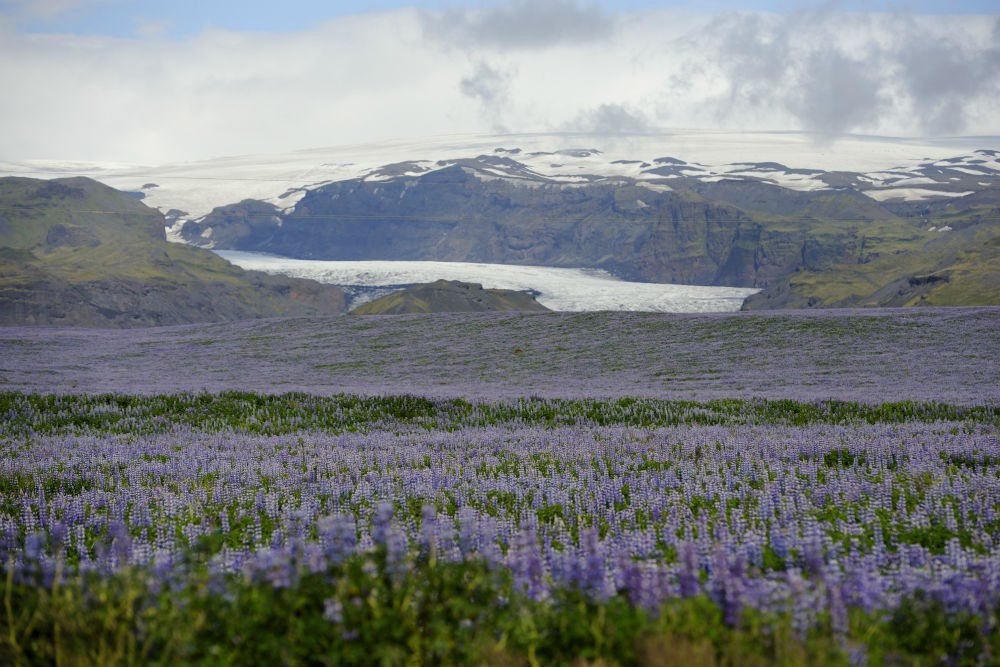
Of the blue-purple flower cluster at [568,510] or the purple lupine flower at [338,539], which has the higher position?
the purple lupine flower at [338,539]

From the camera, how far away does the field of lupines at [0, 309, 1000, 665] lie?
448 centimetres

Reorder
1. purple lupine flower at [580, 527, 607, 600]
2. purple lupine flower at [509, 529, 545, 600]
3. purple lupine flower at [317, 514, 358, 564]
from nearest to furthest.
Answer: purple lupine flower at [580, 527, 607, 600] → purple lupine flower at [317, 514, 358, 564] → purple lupine flower at [509, 529, 545, 600]

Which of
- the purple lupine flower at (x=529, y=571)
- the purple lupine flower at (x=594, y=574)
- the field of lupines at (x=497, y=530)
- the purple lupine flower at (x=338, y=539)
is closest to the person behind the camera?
the field of lupines at (x=497, y=530)

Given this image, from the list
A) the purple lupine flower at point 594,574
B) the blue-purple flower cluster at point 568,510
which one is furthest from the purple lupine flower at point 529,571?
the purple lupine flower at point 594,574

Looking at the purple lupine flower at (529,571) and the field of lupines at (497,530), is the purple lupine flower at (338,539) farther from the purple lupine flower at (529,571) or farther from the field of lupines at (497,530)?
the purple lupine flower at (529,571)

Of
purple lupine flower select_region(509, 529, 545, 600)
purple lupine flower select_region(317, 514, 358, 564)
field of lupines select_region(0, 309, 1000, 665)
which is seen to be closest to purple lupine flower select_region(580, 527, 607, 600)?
field of lupines select_region(0, 309, 1000, 665)

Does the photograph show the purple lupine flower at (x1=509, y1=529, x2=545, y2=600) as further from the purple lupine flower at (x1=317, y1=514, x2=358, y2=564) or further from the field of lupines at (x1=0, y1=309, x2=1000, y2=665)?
the purple lupine flower at (x1=317, y1=514, x2=358, y2=564)

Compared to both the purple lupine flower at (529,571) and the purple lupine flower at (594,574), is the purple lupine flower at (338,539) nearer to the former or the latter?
the purple lupine flower at (529,571)

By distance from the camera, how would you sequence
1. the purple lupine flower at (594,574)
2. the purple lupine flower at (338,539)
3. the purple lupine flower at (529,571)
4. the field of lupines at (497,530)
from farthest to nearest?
the purple lupine flower at (529,571) → the purple lupine flower at (338,539) → the purple lupine flower at (594,574) → the field of lupines at (497,530)

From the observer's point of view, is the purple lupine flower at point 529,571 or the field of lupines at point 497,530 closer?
the field of lupines at point 497,530

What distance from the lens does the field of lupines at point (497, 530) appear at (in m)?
4.48

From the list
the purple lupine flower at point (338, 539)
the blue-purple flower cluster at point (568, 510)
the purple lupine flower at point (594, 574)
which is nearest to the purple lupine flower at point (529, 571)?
the blue-purple flower cluster at point (568, 510)

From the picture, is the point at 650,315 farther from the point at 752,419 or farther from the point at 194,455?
the point at 194,455

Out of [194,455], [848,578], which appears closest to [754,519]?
[848,578]
